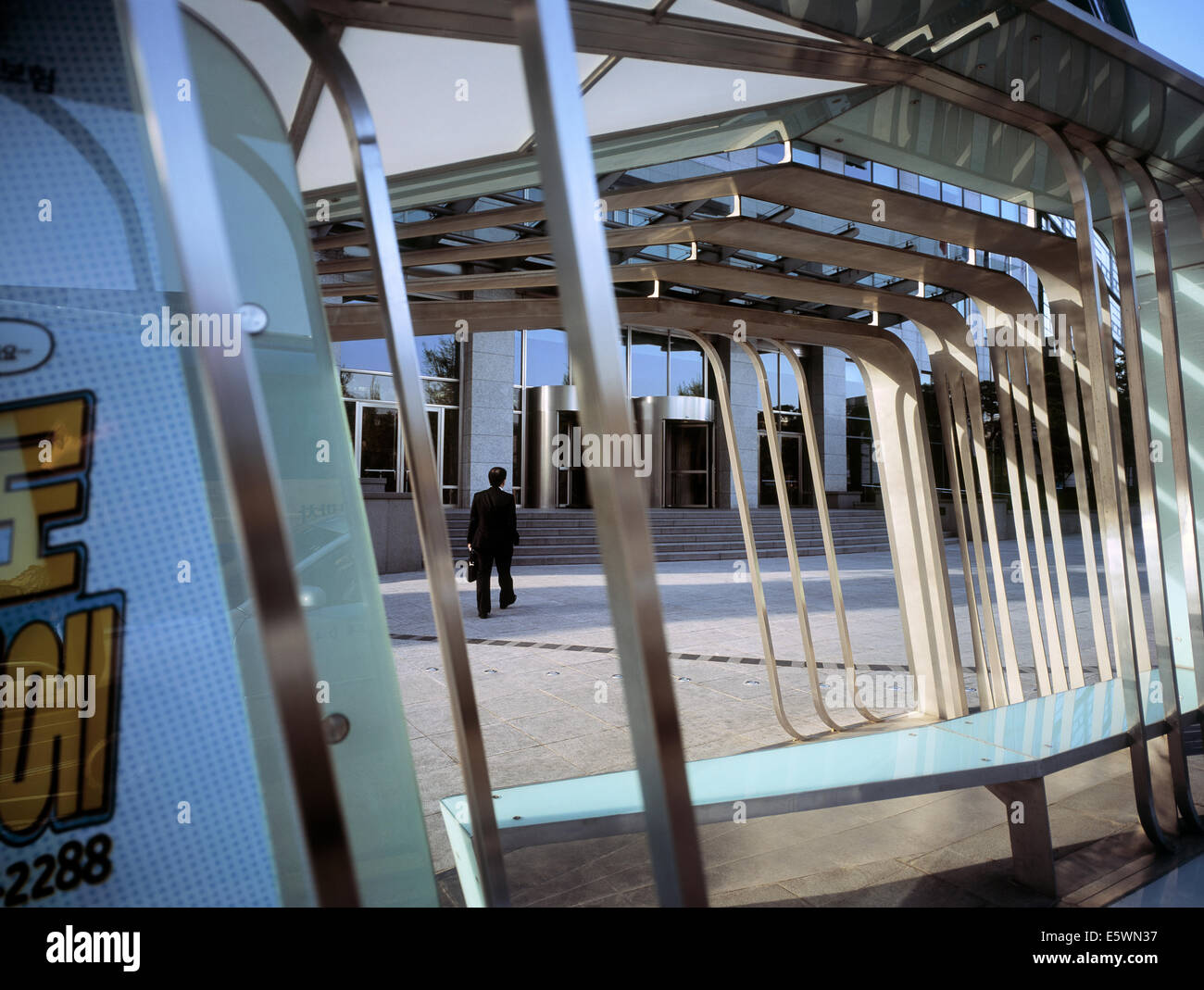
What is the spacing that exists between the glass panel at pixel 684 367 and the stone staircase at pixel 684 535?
3.82 m

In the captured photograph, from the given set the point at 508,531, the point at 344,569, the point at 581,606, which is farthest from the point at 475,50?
the point at 581,606

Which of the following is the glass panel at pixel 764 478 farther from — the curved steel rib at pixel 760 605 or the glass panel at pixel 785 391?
the curved steel rib at pixel 760 605

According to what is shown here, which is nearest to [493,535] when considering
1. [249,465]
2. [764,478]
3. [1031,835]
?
[1031,835]

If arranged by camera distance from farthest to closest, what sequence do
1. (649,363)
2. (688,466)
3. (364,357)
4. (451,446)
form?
(688,466) → (649,363) → (451,446) → (364,357)

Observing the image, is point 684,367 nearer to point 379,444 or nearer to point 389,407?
point 389,407

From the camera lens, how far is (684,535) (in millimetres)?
16781

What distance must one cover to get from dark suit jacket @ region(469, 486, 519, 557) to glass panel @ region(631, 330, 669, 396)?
12.5 metres

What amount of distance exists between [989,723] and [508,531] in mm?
6426

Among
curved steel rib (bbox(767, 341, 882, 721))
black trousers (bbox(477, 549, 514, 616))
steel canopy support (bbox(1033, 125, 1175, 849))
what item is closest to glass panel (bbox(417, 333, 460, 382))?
black trousers (bbox(477, 549, 514, 616))

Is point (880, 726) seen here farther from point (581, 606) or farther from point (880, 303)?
point (581, 606)

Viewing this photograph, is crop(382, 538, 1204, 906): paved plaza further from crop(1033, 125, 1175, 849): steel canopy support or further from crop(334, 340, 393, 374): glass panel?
crop(334, 340, 393, 374): glass panel

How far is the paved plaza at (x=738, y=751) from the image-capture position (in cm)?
300

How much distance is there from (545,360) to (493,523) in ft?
37.3

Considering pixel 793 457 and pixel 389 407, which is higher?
pixel 389 407
